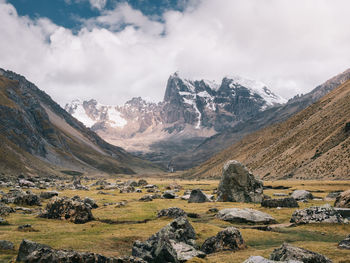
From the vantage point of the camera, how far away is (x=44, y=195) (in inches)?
2719

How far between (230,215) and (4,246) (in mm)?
29712

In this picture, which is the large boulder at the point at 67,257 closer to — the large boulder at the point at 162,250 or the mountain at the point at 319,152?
the large boulder at the point at 162,250

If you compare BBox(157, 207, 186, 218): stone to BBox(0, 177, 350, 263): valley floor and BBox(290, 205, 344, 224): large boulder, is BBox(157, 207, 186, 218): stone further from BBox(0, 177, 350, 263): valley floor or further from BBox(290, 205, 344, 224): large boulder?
BBox(290, 205, 344, 224): large boulder

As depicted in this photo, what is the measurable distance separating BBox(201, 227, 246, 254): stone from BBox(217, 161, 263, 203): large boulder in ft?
136

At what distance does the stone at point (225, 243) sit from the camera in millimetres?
28267

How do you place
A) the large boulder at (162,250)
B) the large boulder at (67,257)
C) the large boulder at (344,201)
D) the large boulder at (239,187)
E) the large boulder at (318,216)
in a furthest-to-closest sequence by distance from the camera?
the large boulder at (239,187), the large boulder at (344,201), the large boulder at (318,216), the large boulder at (162,250), the large boulder at (67,257)

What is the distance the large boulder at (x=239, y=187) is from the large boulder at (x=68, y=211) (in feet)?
121

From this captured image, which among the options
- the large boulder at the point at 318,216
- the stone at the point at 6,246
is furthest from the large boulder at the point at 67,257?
the large boulder at the point at 318,216

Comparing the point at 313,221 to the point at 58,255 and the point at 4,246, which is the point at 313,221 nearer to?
the point at 58,255

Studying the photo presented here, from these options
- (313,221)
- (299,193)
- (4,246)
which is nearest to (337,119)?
(299,193)

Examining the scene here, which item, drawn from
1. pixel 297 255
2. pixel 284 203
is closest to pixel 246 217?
pixel 284 203

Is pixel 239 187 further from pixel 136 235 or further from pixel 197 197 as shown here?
pixel 136 235

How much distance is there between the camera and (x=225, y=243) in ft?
93.4

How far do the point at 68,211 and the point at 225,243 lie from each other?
81.0 feet
